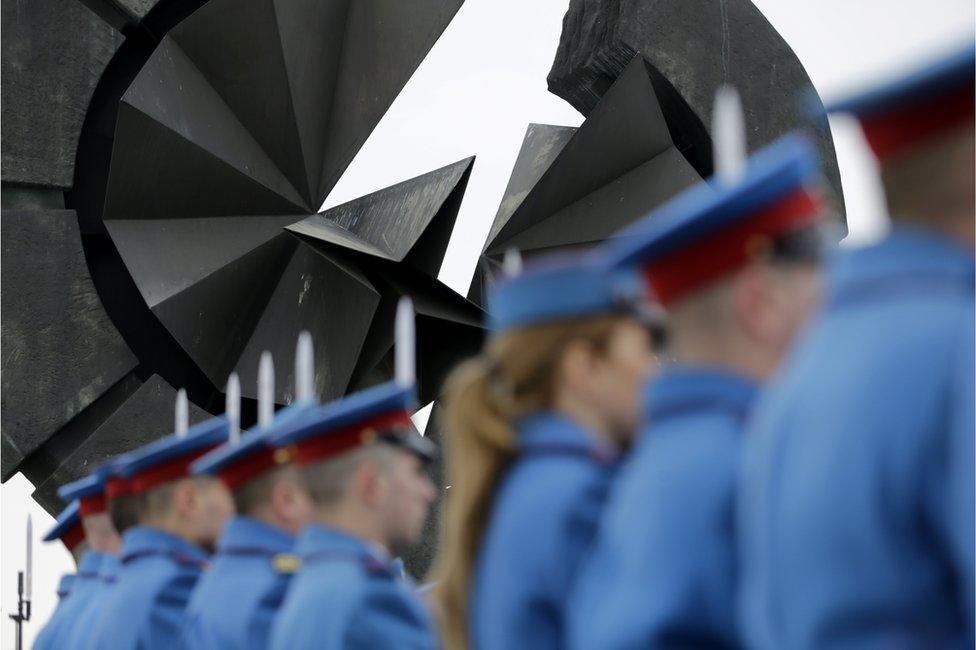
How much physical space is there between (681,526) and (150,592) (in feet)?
7.98

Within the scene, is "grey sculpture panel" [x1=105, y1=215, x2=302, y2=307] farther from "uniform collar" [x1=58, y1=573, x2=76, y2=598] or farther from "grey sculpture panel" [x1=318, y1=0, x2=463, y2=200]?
"uniform collar" [x1=58, y1=573, x2=76, y2=598]

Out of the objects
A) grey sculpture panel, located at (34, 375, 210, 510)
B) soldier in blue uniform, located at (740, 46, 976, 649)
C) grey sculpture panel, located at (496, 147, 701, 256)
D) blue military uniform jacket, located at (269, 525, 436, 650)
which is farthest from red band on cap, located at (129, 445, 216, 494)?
grey sculpture panel, located at (496, 147, 701, 256)

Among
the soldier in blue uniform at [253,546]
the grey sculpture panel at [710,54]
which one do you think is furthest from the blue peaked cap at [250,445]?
the grey sculpture panel at [710,54]

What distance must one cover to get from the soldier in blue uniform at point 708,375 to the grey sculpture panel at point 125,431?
5.74 meters

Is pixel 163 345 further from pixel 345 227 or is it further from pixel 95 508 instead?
pixel 95 508

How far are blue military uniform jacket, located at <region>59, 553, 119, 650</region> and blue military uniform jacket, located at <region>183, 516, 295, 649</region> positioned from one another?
2.85ft

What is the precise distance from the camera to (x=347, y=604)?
8.57ft

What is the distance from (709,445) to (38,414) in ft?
19.8

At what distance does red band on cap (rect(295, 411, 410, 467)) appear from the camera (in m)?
2.77

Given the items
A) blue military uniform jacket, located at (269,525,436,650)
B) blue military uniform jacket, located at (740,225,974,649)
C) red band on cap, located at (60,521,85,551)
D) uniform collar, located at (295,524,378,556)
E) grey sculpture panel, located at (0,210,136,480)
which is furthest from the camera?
grey sculpture panel, located at (0,210,136,480)

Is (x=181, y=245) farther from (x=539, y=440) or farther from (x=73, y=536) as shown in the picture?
(x=539, y=440)

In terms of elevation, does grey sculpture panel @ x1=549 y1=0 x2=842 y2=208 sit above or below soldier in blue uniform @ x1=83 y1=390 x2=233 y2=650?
above

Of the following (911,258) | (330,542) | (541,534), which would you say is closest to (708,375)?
(911,258)

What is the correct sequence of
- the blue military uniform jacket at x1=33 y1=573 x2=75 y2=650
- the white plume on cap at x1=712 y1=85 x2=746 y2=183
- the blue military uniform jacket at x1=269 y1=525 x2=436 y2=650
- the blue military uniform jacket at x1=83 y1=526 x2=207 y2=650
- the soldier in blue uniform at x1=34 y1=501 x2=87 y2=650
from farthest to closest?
the soldier in blue uniform at x1=34 y1=501 x2=87 y2=650
the blue military uniform jacket at x1=33 y1=573 x2=75 y2=650
the blue military uniform jacket at x1=83 y1=526 x2=207 y2=650
the blue military uniform jacket at x1=269 y1=525 x2=436 y2=650
the white plume on cap at x1=712 y1=85 x2=746 y2=183
